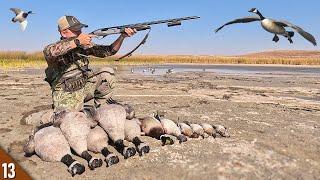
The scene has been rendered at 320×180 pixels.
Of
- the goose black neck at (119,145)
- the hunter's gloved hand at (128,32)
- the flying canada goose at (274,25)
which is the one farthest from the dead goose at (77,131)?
the flying canada goose at (274,25)

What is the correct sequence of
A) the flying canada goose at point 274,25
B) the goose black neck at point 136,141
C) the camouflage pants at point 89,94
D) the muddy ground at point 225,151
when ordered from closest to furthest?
the muddy ground at point 225,151 → the flying canada goose at point 274,25 → the goose black neck at point 136,141 → the camouflage pants at point 89,94

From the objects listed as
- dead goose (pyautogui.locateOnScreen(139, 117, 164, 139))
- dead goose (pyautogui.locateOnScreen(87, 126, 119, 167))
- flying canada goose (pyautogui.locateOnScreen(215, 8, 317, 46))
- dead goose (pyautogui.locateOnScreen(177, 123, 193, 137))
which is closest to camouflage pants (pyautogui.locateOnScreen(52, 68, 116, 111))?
dead goose (pyautogui.locateOnScreen(87, 126, 119, 167))

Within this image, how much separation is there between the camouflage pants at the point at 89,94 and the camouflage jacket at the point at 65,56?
0.22 m

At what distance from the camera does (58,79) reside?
6.29 meters

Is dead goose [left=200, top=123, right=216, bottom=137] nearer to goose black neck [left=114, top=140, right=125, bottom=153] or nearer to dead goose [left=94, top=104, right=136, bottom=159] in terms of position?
dead goose [left=94, top=104, right=136, bottom=159]

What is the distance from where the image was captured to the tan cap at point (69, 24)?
5.97m

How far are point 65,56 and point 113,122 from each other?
1.12 metres

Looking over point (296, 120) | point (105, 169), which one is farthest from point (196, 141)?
point (296, 120)

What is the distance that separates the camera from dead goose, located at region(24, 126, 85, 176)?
5.61m

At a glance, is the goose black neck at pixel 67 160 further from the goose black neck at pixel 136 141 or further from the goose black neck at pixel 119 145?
the goose black neck at pixel 136 141

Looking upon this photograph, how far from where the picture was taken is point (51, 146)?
18.7 ft

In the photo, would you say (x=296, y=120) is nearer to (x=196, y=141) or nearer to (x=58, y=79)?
(x=196, y=141)

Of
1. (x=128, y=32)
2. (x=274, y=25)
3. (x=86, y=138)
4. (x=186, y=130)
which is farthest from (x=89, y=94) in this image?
(x=274, y=25)

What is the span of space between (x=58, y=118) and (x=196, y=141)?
2112mm
